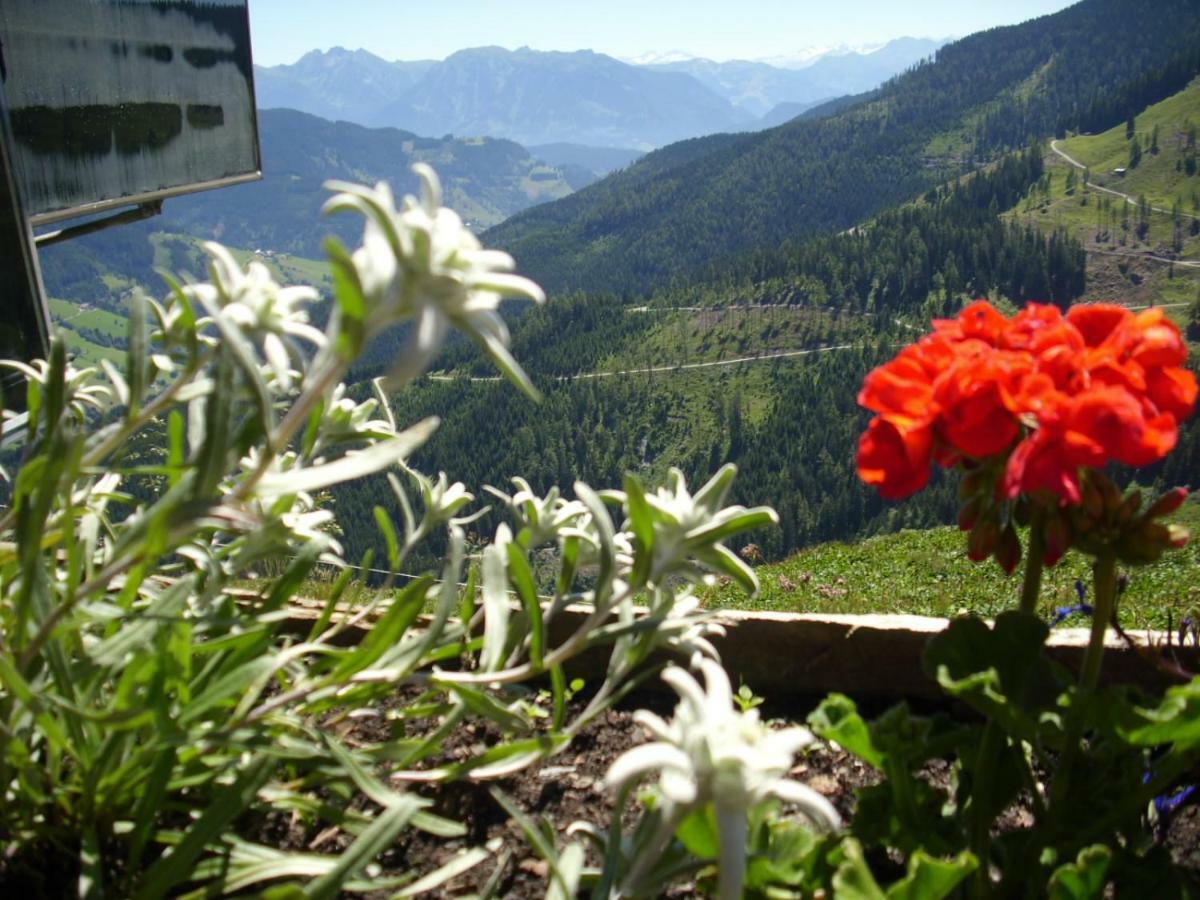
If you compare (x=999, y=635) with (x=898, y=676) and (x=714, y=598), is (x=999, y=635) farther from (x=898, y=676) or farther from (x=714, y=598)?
(x=714, y=598)

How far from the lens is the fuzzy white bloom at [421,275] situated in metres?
1.14

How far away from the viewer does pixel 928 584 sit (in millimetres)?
9789

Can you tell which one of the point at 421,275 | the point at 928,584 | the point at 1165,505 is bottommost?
the point at 928,584

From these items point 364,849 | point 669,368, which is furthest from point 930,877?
point 669,368

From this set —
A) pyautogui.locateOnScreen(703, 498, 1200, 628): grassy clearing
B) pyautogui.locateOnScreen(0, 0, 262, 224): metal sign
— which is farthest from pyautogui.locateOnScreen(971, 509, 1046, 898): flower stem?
pyautogui.locateOnScreen(0, 0, 262, 224): metal sign

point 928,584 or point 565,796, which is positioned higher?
point 565,796

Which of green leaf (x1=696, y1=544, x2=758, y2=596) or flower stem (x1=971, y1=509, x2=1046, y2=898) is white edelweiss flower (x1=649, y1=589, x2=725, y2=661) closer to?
green leaf (x1=696, y1=544, x2=758, y2=596)

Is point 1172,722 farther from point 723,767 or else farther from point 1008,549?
point 723,767

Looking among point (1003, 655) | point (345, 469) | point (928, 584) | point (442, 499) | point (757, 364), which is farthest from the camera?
point (757, 364)

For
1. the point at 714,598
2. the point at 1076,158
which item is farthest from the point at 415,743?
the point at 1076,158

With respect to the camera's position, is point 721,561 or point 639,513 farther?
point 721,561

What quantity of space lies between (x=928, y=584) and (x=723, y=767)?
9352mm

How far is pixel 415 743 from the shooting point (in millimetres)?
1673

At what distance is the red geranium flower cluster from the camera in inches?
52.2
